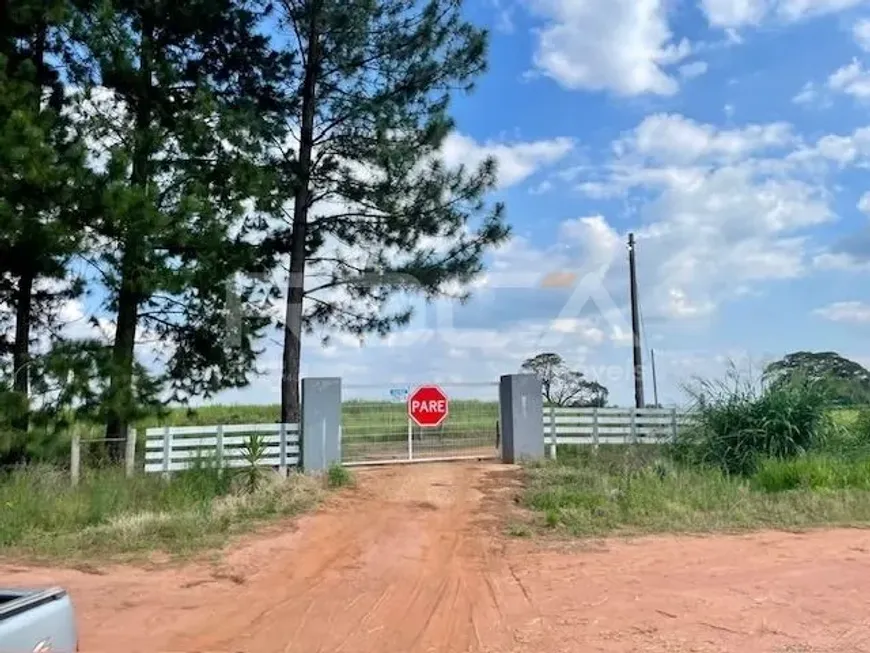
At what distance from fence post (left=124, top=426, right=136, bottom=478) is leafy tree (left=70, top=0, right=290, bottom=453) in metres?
0.33

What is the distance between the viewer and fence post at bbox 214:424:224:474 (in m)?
12.9

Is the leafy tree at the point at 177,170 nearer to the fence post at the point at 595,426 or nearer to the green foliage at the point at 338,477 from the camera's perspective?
the green foliage at the point at 338,477

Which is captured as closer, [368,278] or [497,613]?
[497,613]

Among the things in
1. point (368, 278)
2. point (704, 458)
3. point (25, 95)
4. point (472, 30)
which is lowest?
point (704, 458)

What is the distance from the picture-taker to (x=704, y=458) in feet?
45.9

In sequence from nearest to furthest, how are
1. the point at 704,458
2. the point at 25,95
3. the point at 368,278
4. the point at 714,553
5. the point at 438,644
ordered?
the point at 438,644, the point at 714,553, the point at 25,95, the point at 704,458, the point at 368,278

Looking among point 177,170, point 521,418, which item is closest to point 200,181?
point 177,170

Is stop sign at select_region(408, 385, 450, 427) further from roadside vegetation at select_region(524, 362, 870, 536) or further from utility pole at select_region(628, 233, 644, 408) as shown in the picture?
utility pole at select_region(628, 233, 644, 408)

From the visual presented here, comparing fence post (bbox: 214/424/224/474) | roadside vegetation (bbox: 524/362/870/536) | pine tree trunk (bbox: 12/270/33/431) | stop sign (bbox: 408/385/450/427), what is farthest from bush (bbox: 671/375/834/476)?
pine tree trunk (bbox: 12/270/33/431)

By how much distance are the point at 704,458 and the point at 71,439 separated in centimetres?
1030

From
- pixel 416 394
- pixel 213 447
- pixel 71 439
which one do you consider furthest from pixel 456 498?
pixel 71 439

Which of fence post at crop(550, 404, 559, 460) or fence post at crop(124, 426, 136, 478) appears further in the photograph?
fence post at crop(550, 404, 559, 460)

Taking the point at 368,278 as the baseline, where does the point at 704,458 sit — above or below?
below

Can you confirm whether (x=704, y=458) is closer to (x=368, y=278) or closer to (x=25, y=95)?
Answer: (x=368, y=278)
